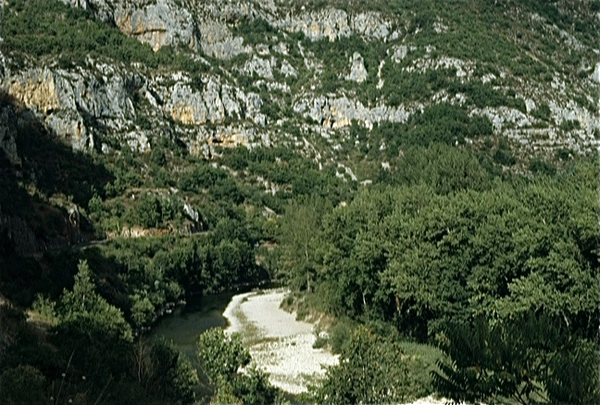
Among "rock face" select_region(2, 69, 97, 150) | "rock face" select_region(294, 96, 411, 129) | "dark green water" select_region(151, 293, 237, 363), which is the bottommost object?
"dark green water" select_region(151, 293, 237, 363)

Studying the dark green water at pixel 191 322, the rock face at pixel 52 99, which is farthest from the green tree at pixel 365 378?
the rock face at pixel 52 99

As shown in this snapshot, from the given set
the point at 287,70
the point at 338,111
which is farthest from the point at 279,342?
the point at 287,70

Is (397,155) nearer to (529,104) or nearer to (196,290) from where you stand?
(529,104)

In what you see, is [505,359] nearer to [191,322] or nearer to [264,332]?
[264,332]

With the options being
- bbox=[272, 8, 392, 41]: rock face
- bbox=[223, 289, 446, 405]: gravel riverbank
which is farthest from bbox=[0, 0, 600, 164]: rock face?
bbox=[223, 289, 446, 405]: gravel riverbank

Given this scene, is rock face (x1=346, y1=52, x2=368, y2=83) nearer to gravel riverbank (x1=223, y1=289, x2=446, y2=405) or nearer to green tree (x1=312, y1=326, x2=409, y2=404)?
gravel riverbank (x1=223, y1=289, x2=446, y2=405)
